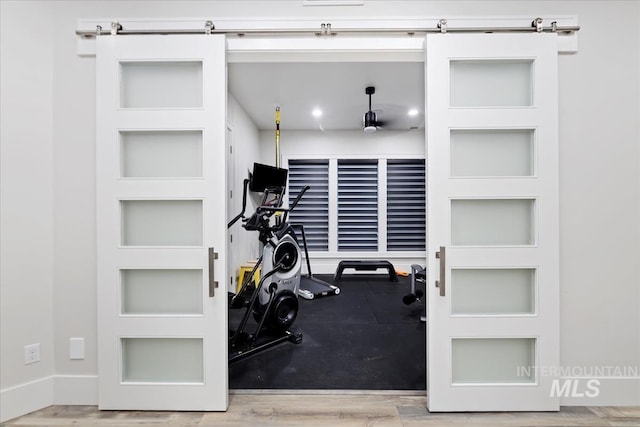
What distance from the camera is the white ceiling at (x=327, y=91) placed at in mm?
2980

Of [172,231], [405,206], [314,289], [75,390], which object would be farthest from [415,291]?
[75,390]

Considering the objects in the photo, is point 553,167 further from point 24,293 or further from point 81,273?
point 24,293

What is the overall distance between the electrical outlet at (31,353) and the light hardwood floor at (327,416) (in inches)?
12.0

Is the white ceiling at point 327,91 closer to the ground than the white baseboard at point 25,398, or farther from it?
farther from it

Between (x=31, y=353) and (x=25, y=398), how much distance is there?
25cm

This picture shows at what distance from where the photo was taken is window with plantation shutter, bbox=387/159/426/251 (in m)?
5.21

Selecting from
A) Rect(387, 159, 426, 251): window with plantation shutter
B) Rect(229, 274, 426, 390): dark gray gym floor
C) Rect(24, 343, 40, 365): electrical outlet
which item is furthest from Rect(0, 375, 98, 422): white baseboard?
Rect(387, 159, 426, 251): window with plantation shutter

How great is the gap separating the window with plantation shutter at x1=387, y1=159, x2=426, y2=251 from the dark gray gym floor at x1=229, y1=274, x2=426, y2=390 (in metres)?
1.69

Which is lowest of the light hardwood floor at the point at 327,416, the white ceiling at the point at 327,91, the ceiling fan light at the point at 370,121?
the light hardwood floor at the point at 327,416

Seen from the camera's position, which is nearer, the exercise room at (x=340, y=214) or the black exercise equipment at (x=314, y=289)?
the exercise room at (x=340, y=214)

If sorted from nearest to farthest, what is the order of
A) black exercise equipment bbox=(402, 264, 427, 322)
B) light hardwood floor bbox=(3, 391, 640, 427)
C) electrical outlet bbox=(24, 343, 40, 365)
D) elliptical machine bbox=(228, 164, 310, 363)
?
light hardwood floor bbox=(3, 391, 640, 427), electrical outlet bbox=(24, 343, 40, 365), elliptical machine bbox=(228, 164, 310, 363), black exercise equipment bbox=(402, 264, 427, 322)

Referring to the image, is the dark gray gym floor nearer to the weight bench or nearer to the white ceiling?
the weight bench
